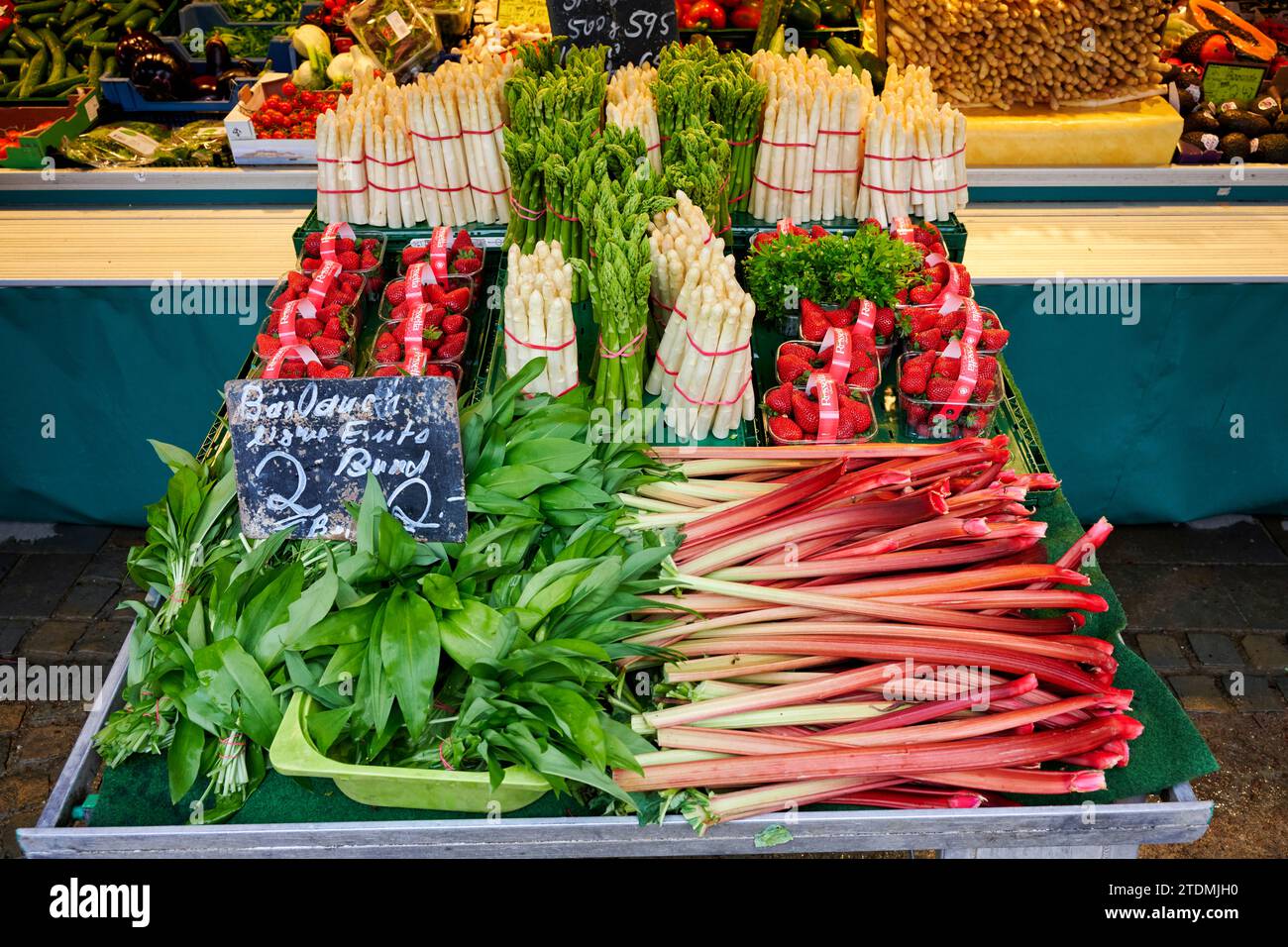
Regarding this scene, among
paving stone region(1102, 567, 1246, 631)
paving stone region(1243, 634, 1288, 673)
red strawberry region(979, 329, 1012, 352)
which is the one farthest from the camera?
paving stone region(1102, 567, 1246, 631)

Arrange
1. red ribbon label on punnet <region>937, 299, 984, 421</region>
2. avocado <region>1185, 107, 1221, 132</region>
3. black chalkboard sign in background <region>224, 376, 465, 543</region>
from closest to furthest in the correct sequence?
1. black chalkboard sign in background <region>224, 376, 465, 543</region>
2. red ribbon label on punnet <region>937, 299, 984, 421</region>
3. avocado <region>1185, 107, 1221, 132</region>

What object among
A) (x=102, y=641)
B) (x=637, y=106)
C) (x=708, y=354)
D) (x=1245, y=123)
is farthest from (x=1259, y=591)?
(x=102, y=641)

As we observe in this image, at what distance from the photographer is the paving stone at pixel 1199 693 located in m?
4.25

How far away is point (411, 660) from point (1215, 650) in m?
3.83

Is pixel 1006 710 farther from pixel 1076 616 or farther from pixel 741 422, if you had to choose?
pixel 741 422

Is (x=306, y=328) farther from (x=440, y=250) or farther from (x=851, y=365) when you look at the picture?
(x=851, y=365)

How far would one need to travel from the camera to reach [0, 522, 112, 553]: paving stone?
16.8 ft

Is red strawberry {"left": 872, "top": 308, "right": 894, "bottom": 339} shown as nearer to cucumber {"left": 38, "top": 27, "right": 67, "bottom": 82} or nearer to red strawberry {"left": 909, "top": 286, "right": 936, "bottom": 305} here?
red strawberry {"left": 909, "top": 286, "right": 936, "bottom": 305}

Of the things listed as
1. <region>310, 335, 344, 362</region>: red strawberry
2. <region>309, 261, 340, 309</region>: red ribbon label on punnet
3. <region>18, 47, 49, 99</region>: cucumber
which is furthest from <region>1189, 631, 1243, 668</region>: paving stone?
<region>18, 47, 49, 99</region>: cucumber

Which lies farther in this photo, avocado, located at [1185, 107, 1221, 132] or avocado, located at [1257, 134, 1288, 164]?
avocado, located at [1185, 107, 1221, 132]

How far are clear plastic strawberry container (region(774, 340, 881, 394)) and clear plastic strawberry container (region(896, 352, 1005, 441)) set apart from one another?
97mm

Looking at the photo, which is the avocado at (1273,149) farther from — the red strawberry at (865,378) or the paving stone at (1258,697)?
the red strawberry at (865,378)

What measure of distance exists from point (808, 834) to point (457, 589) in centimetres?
98

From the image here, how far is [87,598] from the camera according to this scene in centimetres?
479
